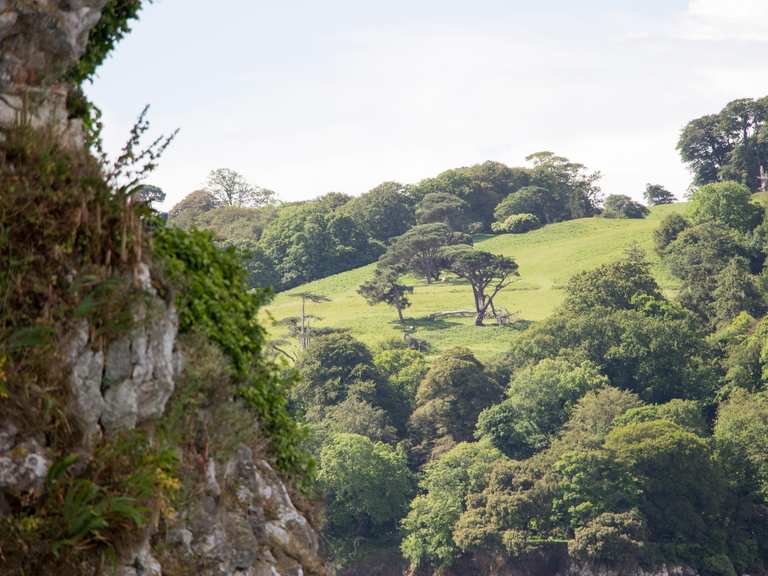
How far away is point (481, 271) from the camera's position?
11681 cm

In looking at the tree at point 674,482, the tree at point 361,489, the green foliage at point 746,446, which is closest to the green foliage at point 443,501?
the tree at point 361,489

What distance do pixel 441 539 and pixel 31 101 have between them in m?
65.9

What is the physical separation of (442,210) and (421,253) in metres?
33.2

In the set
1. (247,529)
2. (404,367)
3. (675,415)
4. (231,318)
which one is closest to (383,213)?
(404,367)

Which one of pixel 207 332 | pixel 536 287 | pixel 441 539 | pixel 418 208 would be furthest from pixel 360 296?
pixel 207 332

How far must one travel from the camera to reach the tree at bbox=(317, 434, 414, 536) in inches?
3081

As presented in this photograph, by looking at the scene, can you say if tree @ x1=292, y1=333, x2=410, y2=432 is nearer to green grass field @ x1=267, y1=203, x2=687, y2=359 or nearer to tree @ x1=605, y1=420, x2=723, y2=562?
green grass field @ x1=267, y1=203, x2=687, y2=359

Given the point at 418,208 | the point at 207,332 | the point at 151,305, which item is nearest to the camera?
the point at 151,305

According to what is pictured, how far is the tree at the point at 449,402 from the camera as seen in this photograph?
87.9 meters

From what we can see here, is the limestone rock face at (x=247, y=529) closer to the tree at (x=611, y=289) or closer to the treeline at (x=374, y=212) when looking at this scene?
the tree at (x=611, y=289)

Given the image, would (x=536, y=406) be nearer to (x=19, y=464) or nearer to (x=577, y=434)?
(x=577, y=434)

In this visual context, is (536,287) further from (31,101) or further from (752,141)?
(31,101)

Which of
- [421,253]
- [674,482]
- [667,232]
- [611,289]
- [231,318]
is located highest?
[667,232]

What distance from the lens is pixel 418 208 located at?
16050 centimetres
